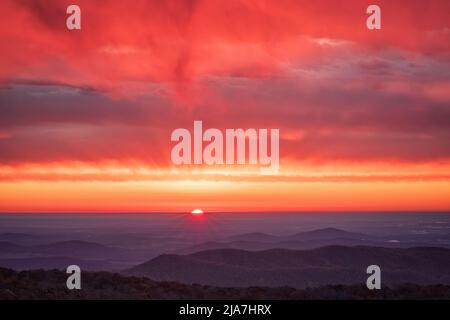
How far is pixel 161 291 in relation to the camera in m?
22.2

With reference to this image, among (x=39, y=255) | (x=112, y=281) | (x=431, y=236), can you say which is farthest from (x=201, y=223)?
(x=112, y=281)

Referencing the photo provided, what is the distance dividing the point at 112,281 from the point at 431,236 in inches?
3377

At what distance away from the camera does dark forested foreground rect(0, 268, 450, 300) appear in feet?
70.4

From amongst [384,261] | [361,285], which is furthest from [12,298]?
[384,261]

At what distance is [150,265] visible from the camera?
127 ft

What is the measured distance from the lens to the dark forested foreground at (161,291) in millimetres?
21469

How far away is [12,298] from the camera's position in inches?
818
